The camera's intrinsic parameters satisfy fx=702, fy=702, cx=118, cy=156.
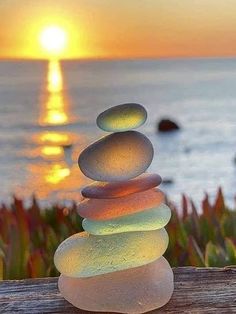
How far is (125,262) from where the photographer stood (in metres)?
1.31

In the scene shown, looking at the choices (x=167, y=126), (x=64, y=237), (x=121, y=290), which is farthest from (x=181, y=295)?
(x=167, y=126)

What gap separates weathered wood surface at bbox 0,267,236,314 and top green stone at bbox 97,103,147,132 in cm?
37

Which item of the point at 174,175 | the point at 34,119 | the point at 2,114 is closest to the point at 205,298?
the point at 174,175

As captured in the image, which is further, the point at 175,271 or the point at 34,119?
the point at 34,119

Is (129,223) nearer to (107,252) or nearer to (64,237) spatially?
(107,252)

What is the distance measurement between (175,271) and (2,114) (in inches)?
1209

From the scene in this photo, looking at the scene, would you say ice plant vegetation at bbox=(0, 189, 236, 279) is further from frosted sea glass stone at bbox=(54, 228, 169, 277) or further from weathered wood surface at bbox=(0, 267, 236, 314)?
frosted sea glass stone at bbox=(54, 228, 169, 277)

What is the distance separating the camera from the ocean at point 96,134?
40.0 ft

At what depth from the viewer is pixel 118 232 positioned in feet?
4.39

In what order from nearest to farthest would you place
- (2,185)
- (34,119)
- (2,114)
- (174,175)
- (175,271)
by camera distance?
1. (175,271)
2. (2,185)
3. (174,175)
4. (34,119)
5. (2,114)

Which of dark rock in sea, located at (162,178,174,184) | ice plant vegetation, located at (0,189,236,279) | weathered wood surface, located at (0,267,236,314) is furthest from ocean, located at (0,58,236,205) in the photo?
weathered wood surface, located at (0,267,236,314)

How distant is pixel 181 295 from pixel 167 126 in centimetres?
2488

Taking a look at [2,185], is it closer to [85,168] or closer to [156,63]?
[85,168]

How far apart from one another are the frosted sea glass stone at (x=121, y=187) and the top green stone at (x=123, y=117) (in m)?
0.11
